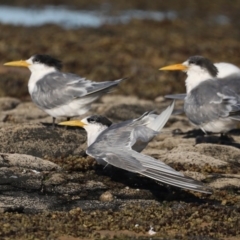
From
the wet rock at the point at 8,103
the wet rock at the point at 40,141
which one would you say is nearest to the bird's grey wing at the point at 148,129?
the wet rock at the point at 40,141

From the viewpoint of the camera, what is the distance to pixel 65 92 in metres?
7.98

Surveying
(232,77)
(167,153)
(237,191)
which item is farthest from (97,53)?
(237,191)

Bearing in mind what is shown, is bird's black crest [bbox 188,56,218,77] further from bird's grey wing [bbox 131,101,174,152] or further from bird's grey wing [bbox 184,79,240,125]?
bird's grey wing [bbox 131,101,174,152]

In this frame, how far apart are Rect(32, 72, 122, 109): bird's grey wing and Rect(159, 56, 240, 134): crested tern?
82 centimetres

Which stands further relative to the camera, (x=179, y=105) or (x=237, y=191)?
(x=179, y=105)

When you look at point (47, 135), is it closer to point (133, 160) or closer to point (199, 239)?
point (133, 160)

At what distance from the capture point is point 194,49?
14094 mm

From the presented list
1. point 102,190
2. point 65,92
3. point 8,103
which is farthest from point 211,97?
point 8,103

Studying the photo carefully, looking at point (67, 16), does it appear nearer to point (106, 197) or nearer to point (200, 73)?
point (200, 73)

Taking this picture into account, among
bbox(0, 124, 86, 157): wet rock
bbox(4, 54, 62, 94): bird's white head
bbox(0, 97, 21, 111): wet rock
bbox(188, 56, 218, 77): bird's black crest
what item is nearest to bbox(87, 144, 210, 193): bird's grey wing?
bbox(0, 124, 86, 157): wet rock

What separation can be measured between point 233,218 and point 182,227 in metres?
0.42

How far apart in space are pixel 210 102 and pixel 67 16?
11.4 m

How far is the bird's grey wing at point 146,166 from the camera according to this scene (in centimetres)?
554

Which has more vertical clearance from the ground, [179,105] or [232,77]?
Answer: [232,77]
